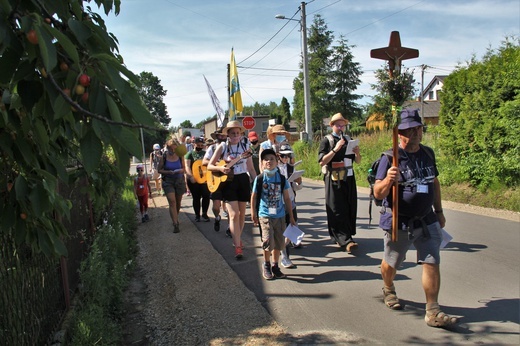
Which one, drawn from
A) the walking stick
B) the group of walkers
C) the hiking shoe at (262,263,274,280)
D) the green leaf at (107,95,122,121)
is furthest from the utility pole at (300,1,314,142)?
the green leaf at (107,95,122,121)

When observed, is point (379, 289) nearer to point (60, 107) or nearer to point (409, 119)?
point (409, 119)

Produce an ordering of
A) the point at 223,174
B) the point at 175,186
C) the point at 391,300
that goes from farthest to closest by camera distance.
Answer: the point at 175,186 < the point at 223,174 < the point at 391,300

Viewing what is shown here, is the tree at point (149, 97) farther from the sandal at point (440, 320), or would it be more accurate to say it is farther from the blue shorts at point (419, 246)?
the sandal at point (440, 320)

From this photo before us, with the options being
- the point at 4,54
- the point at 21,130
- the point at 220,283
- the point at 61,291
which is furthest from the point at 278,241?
the point at 4,54

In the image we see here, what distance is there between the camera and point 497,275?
4.61 meters

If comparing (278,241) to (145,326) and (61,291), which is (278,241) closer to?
(145,326)

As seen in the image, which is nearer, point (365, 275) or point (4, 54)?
point (4, 54)

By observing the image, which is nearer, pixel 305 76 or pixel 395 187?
pixel 395 187

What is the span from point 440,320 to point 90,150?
3376 mm

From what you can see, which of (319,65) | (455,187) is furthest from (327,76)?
(455,187)

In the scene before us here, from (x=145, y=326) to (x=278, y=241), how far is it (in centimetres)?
181

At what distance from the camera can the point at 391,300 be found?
389 cm

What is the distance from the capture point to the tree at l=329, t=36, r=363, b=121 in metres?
34.1

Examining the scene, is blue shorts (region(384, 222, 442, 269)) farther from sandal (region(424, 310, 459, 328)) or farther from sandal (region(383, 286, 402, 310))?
sandal (region(424, 310, 459, 328))
